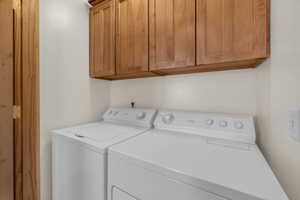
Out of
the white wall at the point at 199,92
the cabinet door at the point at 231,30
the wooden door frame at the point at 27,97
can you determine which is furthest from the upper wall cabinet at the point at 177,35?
the wooden door frame at the point at 27,97

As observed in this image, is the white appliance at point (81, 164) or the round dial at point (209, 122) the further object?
the round dial at point (209, 122)

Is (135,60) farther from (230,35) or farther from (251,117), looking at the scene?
(251,117)

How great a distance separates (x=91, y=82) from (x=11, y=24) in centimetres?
80

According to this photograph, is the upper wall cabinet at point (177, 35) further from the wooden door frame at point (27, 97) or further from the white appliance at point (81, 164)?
the white appliance at point (81, 164)

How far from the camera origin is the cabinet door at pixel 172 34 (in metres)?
1.01

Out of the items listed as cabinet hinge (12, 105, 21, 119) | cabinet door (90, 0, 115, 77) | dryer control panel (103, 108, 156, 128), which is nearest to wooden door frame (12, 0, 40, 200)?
cabinet hinge (12, 105, 21, 119)

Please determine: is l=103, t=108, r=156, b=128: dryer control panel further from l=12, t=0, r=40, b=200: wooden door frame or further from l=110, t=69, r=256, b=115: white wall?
l=12, t=0, r=40, b=200: wooden door frame

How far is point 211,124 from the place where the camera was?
1.05 metres

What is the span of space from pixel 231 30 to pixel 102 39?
120cm

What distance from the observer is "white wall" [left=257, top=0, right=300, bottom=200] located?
54 cm

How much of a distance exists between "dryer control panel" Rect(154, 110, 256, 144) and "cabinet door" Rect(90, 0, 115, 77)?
0.74 metres

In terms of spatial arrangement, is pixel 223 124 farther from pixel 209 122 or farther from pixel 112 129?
pixel 112 129

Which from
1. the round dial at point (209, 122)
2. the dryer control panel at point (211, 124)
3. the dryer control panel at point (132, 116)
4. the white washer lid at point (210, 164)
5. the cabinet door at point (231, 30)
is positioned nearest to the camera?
the white washer lid at point (210, 164)

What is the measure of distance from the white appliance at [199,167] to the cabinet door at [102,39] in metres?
0.86
